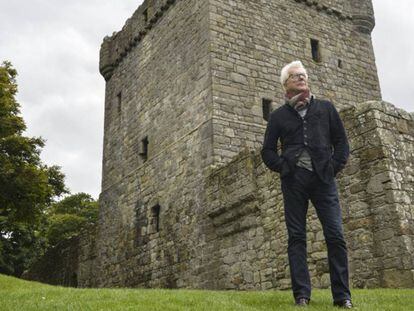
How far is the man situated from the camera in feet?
15.6

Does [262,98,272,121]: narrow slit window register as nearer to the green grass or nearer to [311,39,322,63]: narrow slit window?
[311,39,322,63]: narrow slit window

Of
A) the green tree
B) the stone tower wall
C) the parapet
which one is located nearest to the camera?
the stone tower wall

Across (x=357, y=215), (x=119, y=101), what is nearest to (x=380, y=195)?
(x=357, y=215)

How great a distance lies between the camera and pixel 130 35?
18.4 meters

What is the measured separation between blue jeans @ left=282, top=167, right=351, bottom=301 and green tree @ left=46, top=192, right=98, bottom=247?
26.0 meters

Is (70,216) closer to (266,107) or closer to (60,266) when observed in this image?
(60,266)

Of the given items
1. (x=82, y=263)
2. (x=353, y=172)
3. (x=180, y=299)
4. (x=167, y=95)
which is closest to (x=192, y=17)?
(x=167, y=95)

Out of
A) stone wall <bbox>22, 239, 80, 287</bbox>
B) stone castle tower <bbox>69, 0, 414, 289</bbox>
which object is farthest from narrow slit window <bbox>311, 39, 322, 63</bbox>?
stone wall <bbox>22, 239, 80, 287</bbox>

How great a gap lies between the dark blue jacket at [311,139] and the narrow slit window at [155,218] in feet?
31.0

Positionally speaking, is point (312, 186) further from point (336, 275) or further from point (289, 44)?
point (289, 44)

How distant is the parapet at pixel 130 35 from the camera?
16.9 m

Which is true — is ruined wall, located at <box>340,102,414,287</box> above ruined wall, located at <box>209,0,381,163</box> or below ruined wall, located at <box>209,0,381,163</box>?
below

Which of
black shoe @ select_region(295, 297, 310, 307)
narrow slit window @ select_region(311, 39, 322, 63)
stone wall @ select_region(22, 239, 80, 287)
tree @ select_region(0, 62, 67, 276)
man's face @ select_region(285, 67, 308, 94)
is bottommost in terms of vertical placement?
black shoe @ select_region(295, 297, 310, 307)

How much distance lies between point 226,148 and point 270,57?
11.4 feet
